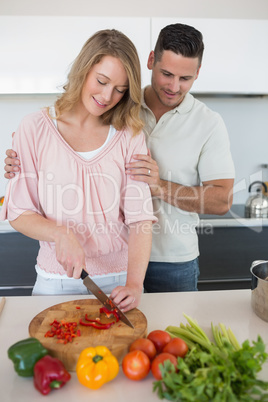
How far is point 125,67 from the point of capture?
1350 millimetres

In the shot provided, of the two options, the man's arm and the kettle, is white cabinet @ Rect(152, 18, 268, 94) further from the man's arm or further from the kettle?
the man's arm

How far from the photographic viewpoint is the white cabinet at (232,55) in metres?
2.59

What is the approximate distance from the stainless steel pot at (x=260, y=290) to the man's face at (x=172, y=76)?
79cm

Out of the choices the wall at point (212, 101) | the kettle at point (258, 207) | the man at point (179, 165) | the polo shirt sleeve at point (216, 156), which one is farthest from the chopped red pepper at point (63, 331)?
the wall at point (212, 101)

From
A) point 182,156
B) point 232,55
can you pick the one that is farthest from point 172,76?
point 232,55

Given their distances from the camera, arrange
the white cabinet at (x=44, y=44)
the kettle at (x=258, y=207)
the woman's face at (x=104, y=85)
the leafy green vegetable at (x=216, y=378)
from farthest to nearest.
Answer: the kettle at (x=258, y=207)
the white cabinet at (x=44, y=44)
the woman's face at (x=104, y=85)
the leafy green vegetable at (x=216, y=378)

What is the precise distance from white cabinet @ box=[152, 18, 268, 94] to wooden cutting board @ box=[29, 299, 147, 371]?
1922 mm

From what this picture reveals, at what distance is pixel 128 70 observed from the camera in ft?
4.45

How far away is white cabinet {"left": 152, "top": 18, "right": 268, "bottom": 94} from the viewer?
259cm

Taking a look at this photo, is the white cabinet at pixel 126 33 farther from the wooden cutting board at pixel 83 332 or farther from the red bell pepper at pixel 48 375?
the red bell pepper at pixel 48 375

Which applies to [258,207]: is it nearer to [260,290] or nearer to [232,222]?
[232,222]

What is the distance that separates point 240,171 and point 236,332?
7.44 feet

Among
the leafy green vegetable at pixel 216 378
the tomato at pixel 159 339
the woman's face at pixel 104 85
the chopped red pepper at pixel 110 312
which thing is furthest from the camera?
the woman's face at pixel 104 85

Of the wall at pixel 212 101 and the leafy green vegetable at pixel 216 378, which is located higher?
the wall at pixel 212 101
